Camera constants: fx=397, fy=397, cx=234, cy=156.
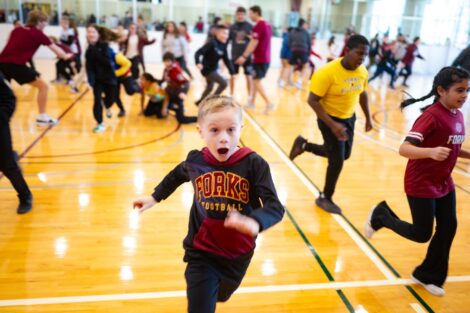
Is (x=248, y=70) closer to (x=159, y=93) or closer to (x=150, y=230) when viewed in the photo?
(x=159, y=93)

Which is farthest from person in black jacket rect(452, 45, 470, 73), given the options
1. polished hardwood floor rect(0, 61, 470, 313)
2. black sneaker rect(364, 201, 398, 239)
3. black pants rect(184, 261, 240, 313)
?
black pants rect(184, 261, 240, 313)

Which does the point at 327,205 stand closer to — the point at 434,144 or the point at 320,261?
the point at 320,261

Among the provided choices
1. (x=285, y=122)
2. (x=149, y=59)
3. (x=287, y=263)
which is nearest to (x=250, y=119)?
(x=285, y=122)

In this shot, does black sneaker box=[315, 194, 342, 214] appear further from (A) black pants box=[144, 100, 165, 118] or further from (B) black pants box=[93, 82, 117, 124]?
(A) black pants box=[144, 100, 165, 118]

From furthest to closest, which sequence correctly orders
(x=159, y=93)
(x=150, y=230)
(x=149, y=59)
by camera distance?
(x=149, y=59) < (x=159, y=93) < (x=150, y=230)

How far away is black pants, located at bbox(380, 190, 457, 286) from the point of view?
105 inches

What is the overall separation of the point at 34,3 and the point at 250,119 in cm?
1337

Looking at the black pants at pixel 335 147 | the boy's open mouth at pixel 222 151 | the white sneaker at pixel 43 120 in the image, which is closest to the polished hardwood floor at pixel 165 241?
the black pants at pixel 335 147

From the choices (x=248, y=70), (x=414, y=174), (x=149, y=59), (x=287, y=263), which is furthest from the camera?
(x=149, y=59)

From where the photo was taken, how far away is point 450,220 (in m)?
2.71

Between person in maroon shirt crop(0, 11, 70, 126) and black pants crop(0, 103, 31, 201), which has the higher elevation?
person in maroon shirt crop(0, 11, 70, 126)

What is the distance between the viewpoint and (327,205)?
4078mm

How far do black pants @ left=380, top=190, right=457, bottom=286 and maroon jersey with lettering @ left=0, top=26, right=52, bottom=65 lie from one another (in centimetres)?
568

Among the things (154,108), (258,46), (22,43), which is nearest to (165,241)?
(22,43)
